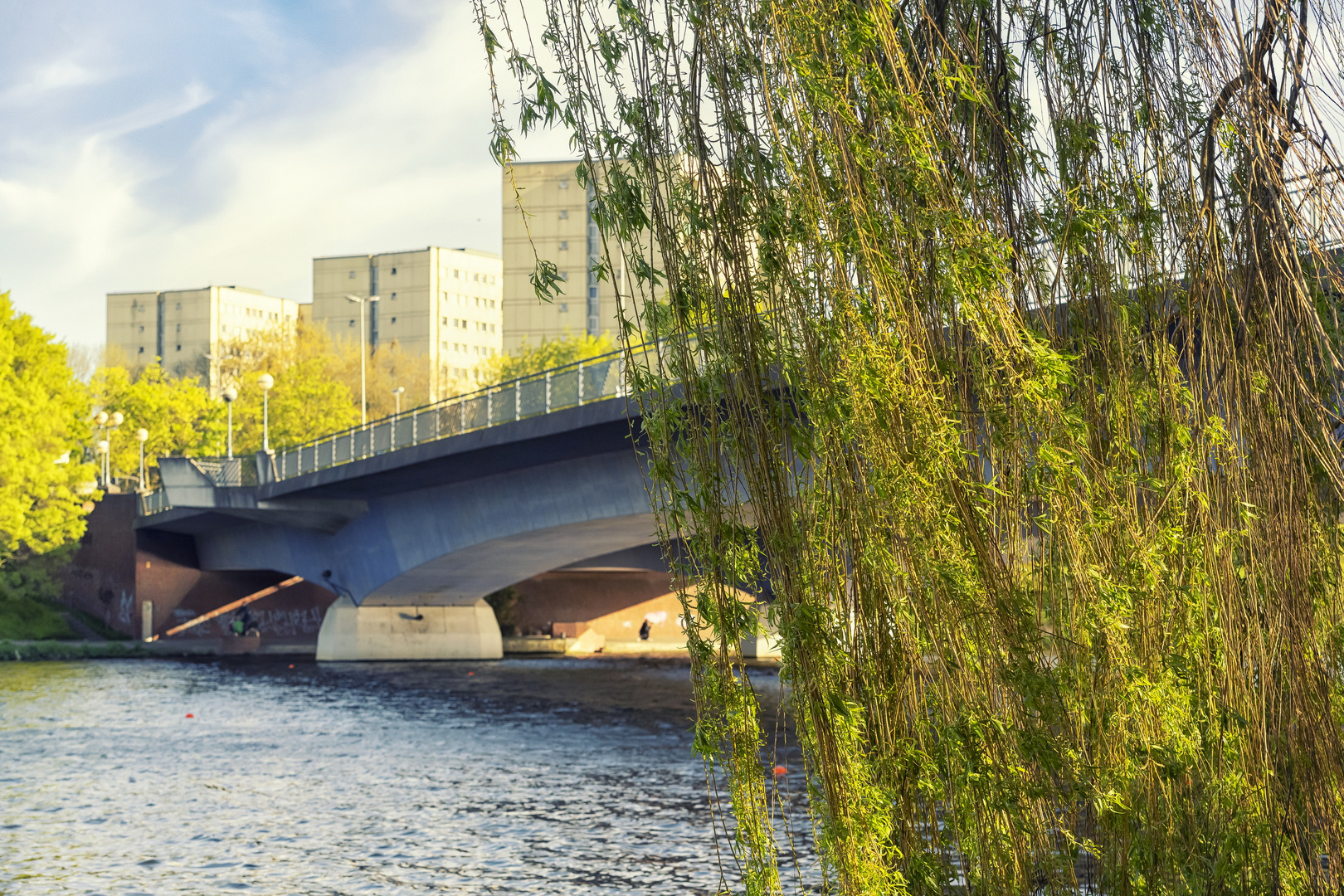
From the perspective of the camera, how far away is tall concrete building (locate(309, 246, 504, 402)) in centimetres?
12688

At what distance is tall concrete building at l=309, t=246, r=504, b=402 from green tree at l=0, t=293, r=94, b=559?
77.5m

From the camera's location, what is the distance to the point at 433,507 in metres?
33.3

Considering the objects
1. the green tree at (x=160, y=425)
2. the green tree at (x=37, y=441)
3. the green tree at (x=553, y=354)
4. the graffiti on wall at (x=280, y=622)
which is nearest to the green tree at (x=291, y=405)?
the green tree at (x=160, y=425)

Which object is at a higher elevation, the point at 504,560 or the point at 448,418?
the point at 448,418

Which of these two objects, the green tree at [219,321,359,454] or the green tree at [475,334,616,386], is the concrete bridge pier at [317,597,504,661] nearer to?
the green tree at [219,321,359,454]

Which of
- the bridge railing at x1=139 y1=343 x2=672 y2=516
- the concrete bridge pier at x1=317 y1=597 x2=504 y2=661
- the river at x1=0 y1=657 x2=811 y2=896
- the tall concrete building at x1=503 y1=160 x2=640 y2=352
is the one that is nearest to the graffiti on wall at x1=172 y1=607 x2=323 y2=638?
the concrete bridge pier at x1=317 y1=597 x2=504 y2=661

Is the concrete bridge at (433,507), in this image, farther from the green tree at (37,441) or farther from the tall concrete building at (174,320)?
the tall concrete building at (174,320)

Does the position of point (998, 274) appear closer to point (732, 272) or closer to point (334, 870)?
A: point (732, 272)

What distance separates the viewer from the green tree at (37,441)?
42906mm

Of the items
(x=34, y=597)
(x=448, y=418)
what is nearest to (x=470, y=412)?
(x=448, y=418)

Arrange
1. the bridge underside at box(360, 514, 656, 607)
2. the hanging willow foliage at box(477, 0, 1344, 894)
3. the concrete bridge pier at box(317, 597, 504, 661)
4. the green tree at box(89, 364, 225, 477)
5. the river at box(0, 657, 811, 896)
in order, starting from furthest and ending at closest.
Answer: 1. the green tree at box(89, 364, 225, 477)
2. the concrete bridge pier at box(317, 597, 504, 661)
3. the bridge underside at box(360, 514, 656, 607)
4. the river at box(0, 657, 811, 896)
5. the hanging willow foliage at box(477, 0, 1344, 894)

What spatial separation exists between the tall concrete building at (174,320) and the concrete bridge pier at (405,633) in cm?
10198

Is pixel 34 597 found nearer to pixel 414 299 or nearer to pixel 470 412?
pixel 470 412

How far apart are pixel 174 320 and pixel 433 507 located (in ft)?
381
